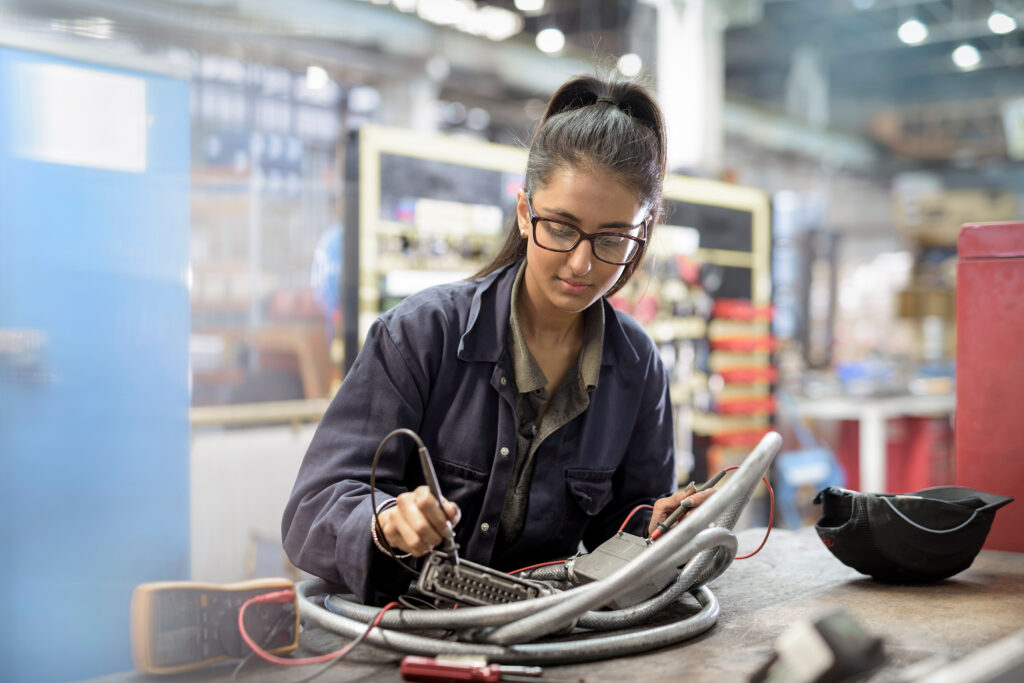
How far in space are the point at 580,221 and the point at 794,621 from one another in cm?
66

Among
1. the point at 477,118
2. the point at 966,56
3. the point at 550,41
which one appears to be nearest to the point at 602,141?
the point at 550,41

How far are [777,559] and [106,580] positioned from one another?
5.94 feet

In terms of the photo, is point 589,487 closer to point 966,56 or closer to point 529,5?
point 529,5

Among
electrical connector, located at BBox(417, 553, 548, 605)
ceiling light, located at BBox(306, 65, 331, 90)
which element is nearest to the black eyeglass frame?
electrical connector, located at BBox(417, 553, 548, 605)

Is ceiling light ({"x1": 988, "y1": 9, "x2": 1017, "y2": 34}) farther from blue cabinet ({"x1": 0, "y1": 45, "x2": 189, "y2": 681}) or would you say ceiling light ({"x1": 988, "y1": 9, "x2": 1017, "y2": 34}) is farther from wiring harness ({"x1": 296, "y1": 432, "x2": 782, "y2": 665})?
wiring harness ({"x1": 296, "y1": 432, "x2": 782, "y2": 665})

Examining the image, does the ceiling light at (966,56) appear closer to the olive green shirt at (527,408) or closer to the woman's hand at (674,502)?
the olive green shirt at (527,408)

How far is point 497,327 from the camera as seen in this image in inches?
57.6

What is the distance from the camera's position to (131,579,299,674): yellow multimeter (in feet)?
3.30

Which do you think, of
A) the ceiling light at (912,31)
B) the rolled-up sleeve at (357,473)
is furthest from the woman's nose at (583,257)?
the ceiling light at (912,31)

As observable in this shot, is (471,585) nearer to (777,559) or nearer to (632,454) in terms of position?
(632,454)

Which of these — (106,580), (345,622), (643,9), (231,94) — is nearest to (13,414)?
(106,580)

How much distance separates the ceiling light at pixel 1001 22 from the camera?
7.80 meters

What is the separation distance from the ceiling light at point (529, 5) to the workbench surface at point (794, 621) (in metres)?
5.79

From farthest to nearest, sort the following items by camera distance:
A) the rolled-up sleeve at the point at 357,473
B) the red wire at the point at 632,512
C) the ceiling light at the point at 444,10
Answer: the ceiling light at the point at 444,10
the red wire at the point at 632,512
the rolled-up sleeve at the point at 357,473
